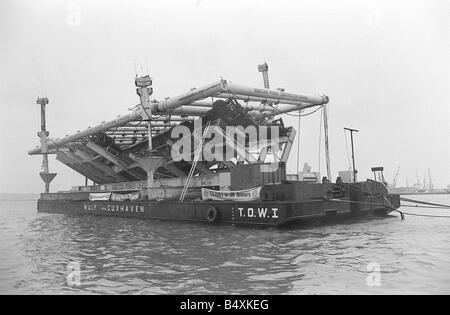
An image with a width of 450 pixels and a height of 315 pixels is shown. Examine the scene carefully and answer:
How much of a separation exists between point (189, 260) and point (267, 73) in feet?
83.5

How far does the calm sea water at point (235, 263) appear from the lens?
8547 millimetres

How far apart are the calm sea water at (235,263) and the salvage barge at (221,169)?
3.22m

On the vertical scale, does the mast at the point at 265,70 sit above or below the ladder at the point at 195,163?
above

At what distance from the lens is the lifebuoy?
22286 mm

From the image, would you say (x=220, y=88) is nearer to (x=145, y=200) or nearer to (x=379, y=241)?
(x=145, y=200)

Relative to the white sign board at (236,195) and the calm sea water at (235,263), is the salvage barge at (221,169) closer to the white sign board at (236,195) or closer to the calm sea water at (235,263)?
the white sign board at (236,195)

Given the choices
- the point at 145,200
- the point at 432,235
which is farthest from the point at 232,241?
the point at 145,200

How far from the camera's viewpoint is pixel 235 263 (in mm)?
11188

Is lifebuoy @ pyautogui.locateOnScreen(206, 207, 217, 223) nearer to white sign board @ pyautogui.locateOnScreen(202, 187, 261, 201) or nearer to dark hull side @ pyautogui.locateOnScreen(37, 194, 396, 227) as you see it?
dark hull side @ pyautogui.locateOnScreen(37, 194, 396, 227)

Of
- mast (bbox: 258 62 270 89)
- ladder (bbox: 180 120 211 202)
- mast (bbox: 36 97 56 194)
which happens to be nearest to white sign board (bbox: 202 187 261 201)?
ladder (bbox: 180 120 211 202)

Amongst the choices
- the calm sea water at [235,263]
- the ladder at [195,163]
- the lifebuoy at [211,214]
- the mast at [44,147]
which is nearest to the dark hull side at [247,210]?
the lifebuoy at [211,214]

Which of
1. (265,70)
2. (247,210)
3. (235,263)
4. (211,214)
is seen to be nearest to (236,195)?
(247,210)

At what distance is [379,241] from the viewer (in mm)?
15117

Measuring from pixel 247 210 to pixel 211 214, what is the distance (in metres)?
2.72
